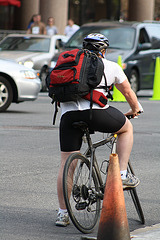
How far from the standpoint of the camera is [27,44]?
1992cm

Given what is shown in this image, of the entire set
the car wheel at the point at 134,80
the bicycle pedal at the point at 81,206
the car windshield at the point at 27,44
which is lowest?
the car wheel at the point at 134,80

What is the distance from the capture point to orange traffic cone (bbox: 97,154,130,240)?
461 cm

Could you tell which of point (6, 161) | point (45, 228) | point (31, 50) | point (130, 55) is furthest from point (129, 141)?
point (31, 50)

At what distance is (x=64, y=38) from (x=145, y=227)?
15749 mm

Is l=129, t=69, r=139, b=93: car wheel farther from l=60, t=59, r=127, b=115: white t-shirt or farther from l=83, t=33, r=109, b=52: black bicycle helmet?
l=60, t=59, r=127, b=115: white t-shirt

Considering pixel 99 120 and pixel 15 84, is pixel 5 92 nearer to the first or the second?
pixel 15 84

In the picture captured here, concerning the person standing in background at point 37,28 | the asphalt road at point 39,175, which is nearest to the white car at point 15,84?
the asphalt road at point 39,175

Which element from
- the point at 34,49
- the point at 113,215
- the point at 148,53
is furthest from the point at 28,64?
the point at 113,215

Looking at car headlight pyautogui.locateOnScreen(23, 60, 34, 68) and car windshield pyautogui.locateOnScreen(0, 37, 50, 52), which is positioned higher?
car windshield pyautogui.locateOnScreen(0, 37, 50, 52)

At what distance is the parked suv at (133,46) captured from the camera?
58.2ft

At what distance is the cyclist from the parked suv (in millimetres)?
12018

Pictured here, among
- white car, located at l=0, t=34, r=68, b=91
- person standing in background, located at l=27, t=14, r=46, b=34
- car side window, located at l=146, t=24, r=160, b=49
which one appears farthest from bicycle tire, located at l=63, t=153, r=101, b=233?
person standing in background, located at l=27, t=14, r=46, b=34

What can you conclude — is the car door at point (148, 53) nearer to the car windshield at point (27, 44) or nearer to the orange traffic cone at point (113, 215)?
the car windshield at point (27, 44)

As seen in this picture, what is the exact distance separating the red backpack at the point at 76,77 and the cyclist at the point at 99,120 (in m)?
0.11
